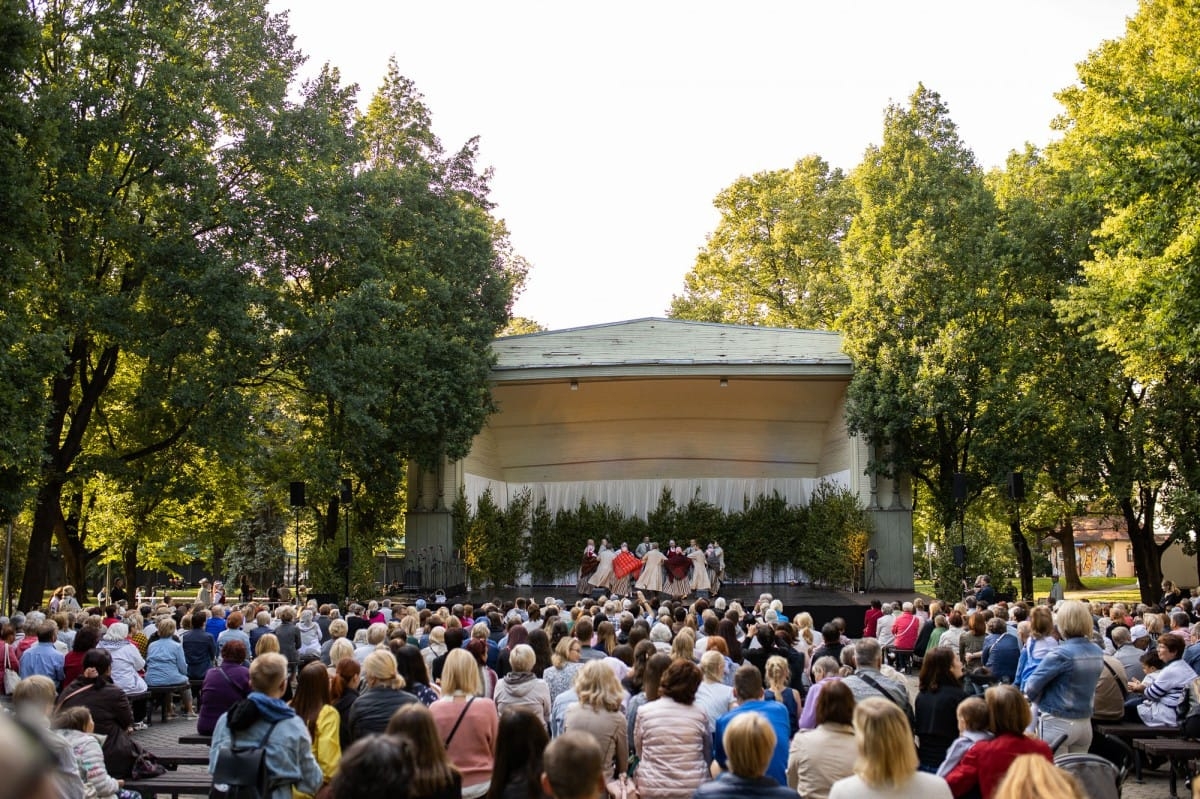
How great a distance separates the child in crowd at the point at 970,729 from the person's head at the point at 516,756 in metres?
1.78

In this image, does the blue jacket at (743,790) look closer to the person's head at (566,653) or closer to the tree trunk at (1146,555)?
the person's head at (566,653)

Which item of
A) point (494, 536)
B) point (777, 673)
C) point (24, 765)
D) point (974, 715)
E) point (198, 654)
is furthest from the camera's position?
point (494, 536)

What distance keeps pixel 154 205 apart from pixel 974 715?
61.5 feet

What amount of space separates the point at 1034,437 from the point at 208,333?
17.0 m

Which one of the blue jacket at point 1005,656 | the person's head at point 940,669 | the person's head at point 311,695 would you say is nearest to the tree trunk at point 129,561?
the blue jacket at point 1005,656

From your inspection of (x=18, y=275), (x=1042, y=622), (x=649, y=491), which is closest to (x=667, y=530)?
(x=649, y=491)

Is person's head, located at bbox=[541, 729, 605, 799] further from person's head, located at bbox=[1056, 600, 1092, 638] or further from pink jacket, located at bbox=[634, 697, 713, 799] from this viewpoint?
person's head, located at bbox=[1056, 600, 1092, 638]

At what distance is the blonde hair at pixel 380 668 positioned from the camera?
530cm

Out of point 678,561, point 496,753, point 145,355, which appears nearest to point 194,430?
point 145,355

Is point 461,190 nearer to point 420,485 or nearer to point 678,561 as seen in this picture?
point 420,485

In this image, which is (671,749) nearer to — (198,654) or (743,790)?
(743,790)

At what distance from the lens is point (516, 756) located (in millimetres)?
4090

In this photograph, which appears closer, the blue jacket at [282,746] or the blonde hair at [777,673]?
the blue jacket at [282,746]

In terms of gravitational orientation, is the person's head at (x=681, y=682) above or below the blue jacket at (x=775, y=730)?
above
